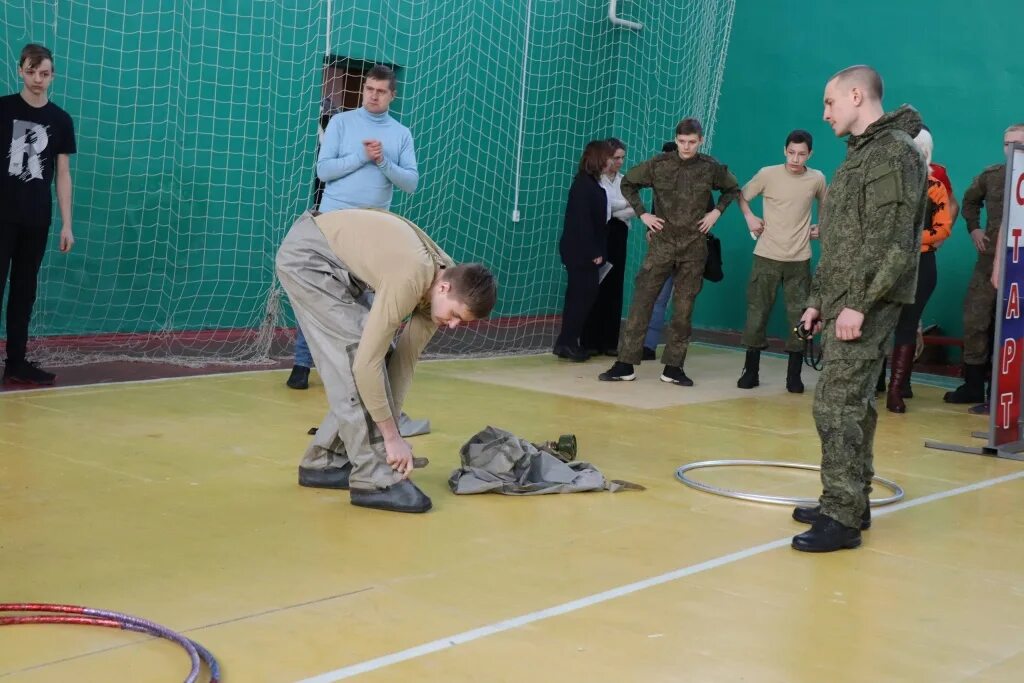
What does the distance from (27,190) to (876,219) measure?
15.2ft

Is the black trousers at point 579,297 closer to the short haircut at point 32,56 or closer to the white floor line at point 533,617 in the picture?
the short haircut at point 32,56

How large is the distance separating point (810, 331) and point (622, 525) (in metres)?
1.00

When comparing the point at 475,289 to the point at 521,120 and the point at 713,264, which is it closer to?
the point at 713,264

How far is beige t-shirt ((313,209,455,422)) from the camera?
4.16 m

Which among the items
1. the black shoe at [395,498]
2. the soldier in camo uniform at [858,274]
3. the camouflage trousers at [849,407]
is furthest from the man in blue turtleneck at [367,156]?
the camouflage trousers at [849,407]

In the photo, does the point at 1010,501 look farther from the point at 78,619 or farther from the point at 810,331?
the point at 78,619

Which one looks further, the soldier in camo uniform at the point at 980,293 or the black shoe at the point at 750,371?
the black shoe at the point at 750,371

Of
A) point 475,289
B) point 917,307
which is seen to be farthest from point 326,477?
point 917,307

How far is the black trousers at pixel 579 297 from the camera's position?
8992mm

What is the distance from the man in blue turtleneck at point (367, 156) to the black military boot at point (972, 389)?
3.83 metres

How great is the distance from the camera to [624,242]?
9.52m

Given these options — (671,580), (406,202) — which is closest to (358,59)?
(406,202)

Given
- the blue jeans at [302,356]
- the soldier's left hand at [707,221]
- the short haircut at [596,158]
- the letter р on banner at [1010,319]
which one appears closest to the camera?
the letter р on banner at [1010,319]

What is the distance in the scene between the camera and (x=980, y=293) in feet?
25.7
